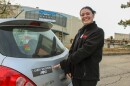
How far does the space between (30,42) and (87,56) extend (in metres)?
0.86

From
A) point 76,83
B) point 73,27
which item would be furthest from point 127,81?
point 73,27

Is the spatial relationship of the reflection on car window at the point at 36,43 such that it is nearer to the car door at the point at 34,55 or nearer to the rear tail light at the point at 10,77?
the car door at the point at 34,55

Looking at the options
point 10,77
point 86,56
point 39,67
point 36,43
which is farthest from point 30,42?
point 86,56

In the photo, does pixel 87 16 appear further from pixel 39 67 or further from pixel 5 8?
pixel 5 8

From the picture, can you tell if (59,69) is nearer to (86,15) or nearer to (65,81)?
(65,81)

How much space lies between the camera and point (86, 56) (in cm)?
404

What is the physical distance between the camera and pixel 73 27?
7550 centimetres

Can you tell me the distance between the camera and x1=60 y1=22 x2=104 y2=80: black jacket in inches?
159

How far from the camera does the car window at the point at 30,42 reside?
10.9 ft

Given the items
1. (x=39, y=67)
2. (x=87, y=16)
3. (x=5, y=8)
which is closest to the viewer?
(x=39, y=67)

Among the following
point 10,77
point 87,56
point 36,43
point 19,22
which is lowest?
point 10,77

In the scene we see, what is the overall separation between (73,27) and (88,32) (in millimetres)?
71436

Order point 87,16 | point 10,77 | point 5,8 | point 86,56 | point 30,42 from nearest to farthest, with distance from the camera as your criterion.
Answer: point 10,77 → point 30,42 → point 86,56 → point 87,16 → point 5,8

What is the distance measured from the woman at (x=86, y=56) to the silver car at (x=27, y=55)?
0.17 meters
